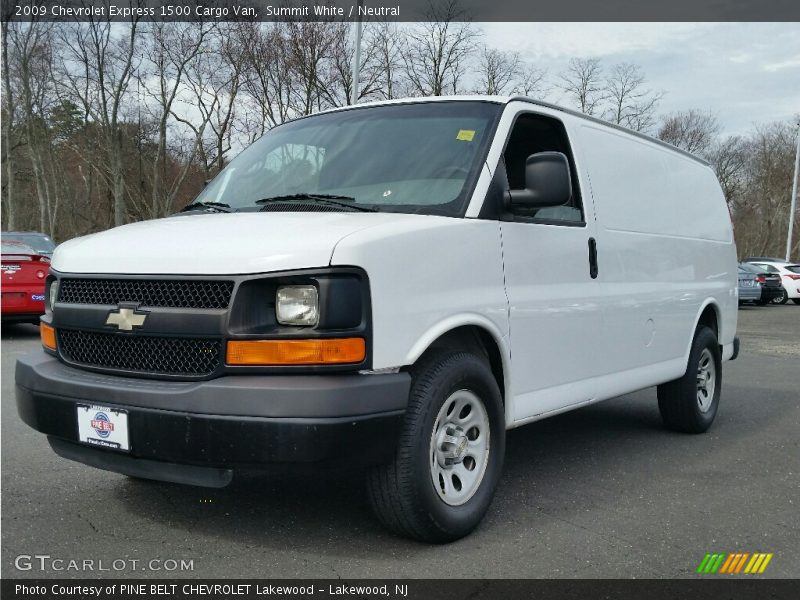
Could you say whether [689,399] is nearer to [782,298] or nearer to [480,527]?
[480,527]

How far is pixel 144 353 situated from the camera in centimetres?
331

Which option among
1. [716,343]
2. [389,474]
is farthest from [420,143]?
[716,343]

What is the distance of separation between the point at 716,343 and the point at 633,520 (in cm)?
303

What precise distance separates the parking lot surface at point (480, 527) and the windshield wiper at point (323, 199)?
1.50 metres

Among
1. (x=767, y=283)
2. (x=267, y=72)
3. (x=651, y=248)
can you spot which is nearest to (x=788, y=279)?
(x=767, y=283)

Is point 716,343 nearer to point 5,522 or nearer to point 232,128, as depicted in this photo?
point 5,522

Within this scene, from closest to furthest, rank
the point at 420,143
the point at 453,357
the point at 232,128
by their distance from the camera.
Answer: the point at 453,357 < the point at 420,143 < the point at 232,128

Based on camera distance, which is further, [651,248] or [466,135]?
[651,248]

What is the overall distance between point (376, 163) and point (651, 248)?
7.42 feet

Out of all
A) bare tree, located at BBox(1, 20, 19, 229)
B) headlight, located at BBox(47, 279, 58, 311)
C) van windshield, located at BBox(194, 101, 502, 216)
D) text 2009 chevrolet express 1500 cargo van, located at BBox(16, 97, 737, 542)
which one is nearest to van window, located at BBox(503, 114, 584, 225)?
text 2009 chevrolet express 1500 cargo van, located at BBox(16, 97, 737, 542)

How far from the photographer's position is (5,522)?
12.4 feet

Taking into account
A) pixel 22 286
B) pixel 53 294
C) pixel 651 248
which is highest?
pixel 651 248

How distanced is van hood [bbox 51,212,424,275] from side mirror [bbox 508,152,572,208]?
615mm

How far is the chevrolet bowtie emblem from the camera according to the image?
3.28 metres
